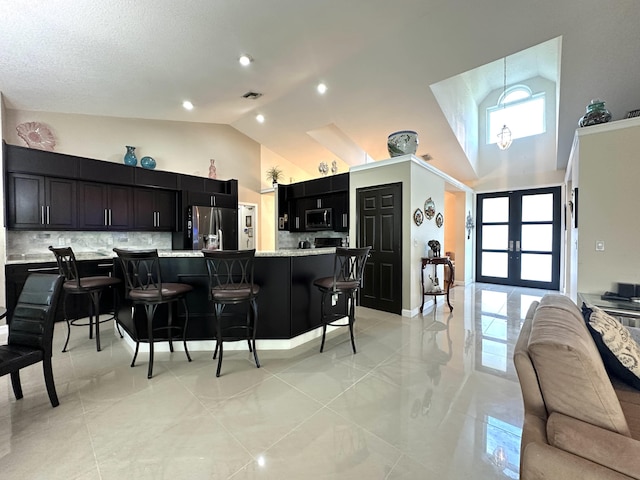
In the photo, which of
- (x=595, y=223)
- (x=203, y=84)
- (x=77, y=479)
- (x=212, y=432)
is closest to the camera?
(x=77, y=479)

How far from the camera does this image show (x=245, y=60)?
361 cm

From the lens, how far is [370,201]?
4918mm

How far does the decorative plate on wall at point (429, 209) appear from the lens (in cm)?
479

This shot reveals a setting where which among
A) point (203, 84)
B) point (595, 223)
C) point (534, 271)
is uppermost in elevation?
point (203, 84)

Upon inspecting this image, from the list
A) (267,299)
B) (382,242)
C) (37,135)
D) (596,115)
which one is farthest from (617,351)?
(37,135)

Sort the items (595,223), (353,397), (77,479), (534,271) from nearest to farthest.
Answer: (77,479) → (353,397) → (595,223) → (534,271)

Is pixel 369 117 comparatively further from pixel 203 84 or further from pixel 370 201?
pixel 203 84

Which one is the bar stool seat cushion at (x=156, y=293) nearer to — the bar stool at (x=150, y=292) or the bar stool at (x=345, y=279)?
the bar stool at (x=150, y=292)

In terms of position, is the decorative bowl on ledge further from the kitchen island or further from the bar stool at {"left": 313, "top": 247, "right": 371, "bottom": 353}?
the kitchen island

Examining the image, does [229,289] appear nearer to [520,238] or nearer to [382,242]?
[382,242]

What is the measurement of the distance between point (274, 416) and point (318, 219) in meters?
4.66

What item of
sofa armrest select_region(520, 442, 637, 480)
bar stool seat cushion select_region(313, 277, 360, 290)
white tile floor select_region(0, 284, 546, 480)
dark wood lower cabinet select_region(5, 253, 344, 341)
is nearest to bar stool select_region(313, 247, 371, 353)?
bar stool seat cushion select_region(313, 277, 360, 290)

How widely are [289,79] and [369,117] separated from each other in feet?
5.65

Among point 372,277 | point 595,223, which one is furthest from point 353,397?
point 595,223
